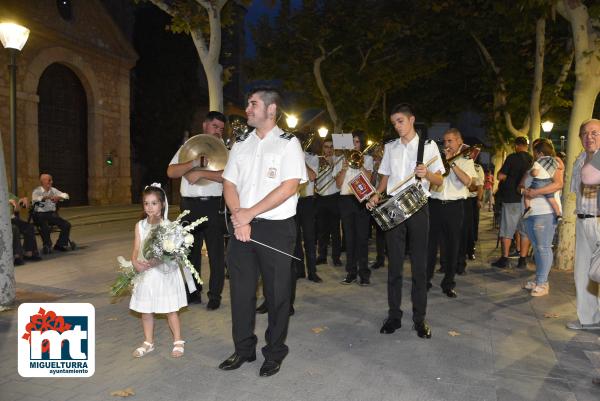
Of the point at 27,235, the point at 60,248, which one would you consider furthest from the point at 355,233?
the point at 60,248

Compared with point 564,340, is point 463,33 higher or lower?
higher

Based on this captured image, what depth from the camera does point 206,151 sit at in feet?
20.2

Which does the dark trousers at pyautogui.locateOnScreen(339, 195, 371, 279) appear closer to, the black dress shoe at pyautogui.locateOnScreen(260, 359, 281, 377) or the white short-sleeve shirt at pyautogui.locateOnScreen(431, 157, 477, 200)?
the white short-sleeve shirt at pyautogui.locateOnScreen(431, 157, 477, 200)

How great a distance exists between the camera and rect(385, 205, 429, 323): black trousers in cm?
557

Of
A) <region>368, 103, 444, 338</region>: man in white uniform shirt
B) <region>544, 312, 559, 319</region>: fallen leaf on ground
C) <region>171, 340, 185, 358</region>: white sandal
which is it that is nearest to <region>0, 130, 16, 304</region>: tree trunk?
<region>171, 340, 185, 358</region>: white sandal

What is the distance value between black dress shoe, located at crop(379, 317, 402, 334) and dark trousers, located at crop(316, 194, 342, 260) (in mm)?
3800

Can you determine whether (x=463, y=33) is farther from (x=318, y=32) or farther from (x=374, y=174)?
(x=374, y=174)

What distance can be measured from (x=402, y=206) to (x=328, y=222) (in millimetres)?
4447

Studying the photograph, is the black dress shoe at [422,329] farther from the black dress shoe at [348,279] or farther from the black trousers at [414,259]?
the black dress shoe at [348,279]

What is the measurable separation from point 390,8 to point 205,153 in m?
18.8

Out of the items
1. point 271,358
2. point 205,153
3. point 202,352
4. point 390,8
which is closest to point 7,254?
point 205,153

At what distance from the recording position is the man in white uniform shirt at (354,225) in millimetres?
8078

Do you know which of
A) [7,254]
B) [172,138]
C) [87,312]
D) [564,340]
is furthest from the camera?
[172,138]

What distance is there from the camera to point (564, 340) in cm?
538
